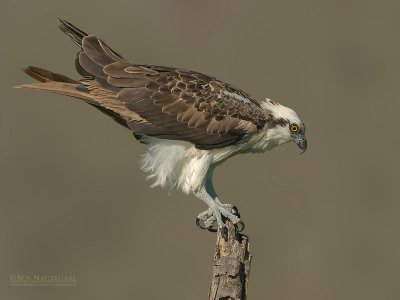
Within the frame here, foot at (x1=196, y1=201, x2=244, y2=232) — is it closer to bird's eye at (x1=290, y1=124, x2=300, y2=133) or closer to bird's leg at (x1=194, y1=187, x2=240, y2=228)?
bird's leg at (x1=194, y1=187, x2=240, y2=228)

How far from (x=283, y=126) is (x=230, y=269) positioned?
8.50 ft

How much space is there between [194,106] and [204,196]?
1127mm

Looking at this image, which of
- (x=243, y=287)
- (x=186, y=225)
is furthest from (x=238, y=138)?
(x=186, y=225)

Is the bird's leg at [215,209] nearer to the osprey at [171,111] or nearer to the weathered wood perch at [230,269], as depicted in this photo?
the osprey at [171,111]

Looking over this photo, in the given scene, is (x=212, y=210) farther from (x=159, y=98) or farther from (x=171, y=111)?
(x=159, y=98)

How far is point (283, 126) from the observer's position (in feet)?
39.9

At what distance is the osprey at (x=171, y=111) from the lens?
37.7ft

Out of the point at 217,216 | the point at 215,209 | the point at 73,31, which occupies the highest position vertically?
the point at 73,31

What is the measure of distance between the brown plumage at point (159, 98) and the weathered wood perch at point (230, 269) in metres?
1.60

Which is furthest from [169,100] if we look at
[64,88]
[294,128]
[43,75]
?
[294,128]

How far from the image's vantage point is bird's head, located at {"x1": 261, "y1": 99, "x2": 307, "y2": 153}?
1212cm

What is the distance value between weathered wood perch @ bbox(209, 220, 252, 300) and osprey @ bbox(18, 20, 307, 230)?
80 cm

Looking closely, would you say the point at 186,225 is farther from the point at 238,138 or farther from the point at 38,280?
the point at 238,138

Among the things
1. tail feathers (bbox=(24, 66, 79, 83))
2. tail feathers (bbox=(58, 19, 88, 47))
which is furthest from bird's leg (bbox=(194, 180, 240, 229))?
tail feathers (bbox=(58, 19, 88, 47))
